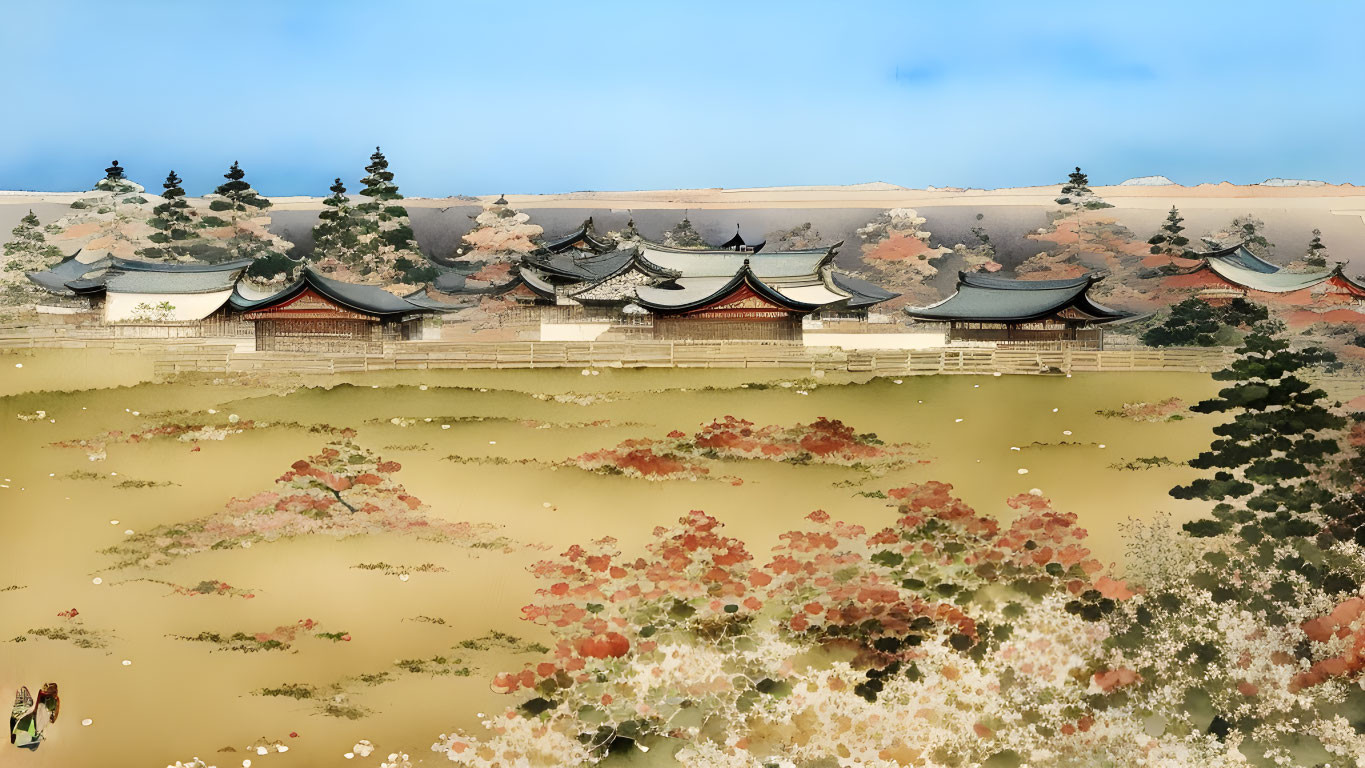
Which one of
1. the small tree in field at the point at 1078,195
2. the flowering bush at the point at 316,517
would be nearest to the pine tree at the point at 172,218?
the flowering bush at the point at 316,517

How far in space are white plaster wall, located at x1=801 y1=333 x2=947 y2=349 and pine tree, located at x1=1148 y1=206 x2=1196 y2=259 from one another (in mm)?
1753

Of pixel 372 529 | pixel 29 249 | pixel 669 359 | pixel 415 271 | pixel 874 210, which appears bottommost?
pixel 372 529

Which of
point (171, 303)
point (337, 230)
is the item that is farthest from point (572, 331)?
point (171, 303)

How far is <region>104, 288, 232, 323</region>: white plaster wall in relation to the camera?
8.18 m

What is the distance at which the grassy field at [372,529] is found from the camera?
660 cm

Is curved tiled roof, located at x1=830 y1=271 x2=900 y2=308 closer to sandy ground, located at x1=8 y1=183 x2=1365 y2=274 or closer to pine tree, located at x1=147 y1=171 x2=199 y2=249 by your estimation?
sandy ground, located at x1=8 y1=183 x2=1365 y2=274

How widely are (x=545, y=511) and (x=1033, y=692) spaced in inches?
138

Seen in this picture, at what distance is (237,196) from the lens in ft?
26.6

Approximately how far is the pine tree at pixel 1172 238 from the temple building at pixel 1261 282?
0.53 ft

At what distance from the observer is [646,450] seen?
7227 millimetres

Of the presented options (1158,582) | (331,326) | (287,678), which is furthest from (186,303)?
(1158,582)

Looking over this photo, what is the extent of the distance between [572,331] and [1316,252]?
6057 millimetres

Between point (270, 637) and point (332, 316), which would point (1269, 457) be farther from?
point (332, 316)

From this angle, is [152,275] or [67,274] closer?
[67,274]
